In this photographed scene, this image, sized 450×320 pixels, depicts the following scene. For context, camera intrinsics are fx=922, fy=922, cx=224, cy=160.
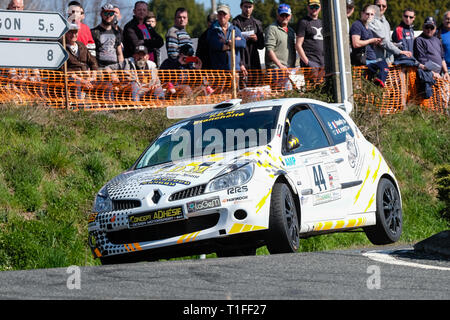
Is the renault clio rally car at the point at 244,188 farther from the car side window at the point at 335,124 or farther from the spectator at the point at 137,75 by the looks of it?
the spectator at the point at 137,75

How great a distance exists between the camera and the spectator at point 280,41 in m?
16.6

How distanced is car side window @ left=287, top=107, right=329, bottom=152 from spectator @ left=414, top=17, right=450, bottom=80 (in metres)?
8.63

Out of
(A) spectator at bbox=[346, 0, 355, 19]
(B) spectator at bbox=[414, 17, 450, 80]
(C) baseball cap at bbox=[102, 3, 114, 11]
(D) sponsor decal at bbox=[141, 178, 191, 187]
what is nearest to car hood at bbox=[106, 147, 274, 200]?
(D) sponsor decal at bbox=[141, 178, 191, 187]

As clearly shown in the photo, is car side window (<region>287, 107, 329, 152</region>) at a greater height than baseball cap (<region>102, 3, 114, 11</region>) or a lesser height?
lesser

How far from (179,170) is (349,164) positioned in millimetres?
2254

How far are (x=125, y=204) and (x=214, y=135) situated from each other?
1.44 meters

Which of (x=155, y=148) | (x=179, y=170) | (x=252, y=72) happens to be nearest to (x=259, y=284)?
(x=179, y=170)

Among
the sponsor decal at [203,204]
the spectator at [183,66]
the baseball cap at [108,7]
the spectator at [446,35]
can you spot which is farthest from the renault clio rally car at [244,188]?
the spectator at [446,35]

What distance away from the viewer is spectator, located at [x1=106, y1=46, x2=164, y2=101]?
15.4m

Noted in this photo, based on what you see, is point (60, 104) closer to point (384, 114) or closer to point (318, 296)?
point (384, 114)

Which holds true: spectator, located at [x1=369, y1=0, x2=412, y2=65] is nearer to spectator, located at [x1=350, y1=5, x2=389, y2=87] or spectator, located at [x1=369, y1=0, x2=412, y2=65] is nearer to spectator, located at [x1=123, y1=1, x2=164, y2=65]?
spectator, located at [x1=350, y1=5, x2=389, y2=87]

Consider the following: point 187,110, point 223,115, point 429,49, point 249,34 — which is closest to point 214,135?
point 223,115

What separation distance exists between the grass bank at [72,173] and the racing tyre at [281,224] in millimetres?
3637

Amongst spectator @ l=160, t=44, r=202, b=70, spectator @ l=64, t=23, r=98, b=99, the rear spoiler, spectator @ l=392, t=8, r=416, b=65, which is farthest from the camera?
spectator @ l=392, t=8, r=416, b=65
